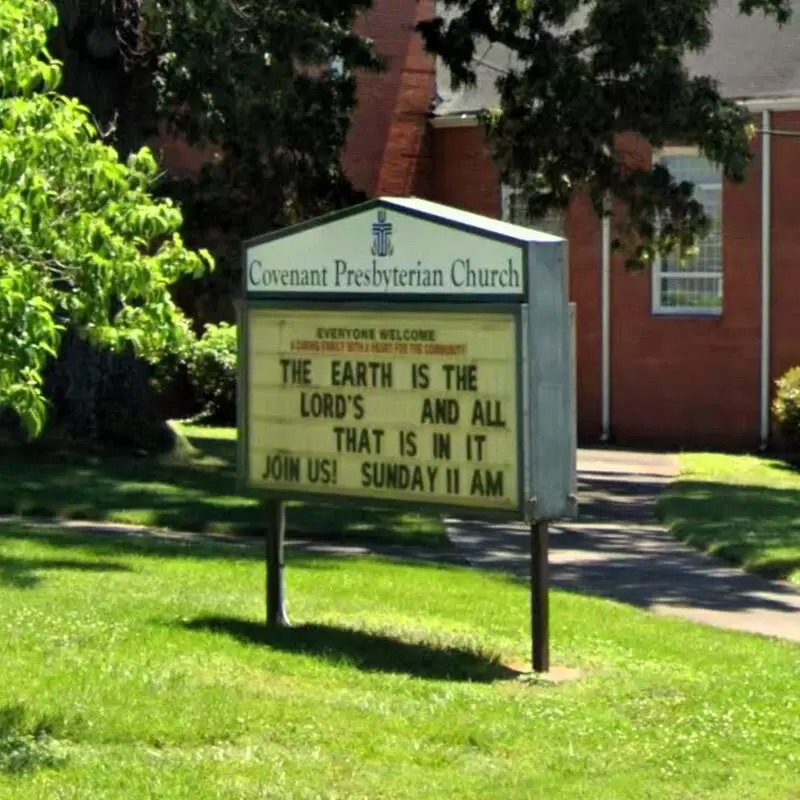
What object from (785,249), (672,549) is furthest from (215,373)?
(672,549)

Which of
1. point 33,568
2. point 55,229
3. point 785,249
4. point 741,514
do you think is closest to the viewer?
point 55,229

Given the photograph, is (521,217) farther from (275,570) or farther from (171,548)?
(275,570)

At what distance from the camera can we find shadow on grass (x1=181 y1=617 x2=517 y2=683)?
975 centimetres

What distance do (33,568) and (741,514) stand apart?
877 centimetres

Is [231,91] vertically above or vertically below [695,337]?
above

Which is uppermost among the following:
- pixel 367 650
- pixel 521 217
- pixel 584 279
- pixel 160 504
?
pixel 521 217

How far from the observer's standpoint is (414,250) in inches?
392

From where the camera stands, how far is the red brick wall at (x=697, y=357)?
101ft

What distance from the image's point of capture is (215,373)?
31.5 metres

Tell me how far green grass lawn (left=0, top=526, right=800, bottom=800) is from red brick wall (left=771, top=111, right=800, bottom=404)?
18.2 metres

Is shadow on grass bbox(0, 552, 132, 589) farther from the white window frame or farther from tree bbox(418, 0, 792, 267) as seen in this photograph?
the white window frame

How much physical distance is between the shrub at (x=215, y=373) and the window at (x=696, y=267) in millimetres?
7397

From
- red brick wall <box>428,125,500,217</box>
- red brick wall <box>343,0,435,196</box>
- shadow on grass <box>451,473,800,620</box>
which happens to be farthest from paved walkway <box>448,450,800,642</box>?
red brick wall <box>343,0,435,196</box>

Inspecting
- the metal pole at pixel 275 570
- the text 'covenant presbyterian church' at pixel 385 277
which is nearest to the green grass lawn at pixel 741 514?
the metal pole at pixel 275 570
